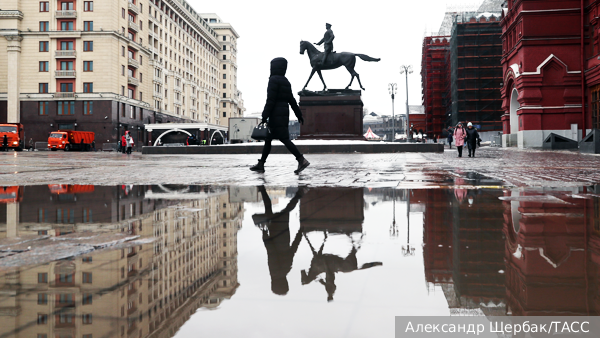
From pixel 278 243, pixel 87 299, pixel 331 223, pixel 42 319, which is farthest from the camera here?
pixel 331 223

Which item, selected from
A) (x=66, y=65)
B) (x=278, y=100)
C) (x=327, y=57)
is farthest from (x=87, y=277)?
(x=66, y=65)

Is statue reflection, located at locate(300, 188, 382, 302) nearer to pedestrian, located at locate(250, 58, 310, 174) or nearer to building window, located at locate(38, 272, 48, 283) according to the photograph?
building window, located at locate(38, 272, 48, 283)

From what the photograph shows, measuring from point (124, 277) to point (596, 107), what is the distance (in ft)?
116

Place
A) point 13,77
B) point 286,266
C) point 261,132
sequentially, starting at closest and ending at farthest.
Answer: point 286,266, point 261,132, point 13,77

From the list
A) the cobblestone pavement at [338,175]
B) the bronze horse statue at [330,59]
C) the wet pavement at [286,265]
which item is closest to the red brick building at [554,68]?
the bronze horse statue at [330,59]

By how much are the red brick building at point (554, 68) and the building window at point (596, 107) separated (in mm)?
668

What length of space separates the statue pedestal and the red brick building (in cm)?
1323

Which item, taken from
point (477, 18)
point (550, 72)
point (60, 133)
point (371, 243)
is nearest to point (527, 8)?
point (550, 72)

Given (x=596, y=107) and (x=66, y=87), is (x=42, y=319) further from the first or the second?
(x=66, y=87)

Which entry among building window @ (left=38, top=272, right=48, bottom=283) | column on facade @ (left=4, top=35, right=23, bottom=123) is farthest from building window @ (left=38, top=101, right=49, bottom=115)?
building window @ (left=38, top=272, right=48, bottom=283)

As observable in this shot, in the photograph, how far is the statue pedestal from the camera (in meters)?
29.6

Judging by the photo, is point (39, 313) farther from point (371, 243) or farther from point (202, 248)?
point (371, 243)

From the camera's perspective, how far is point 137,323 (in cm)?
199

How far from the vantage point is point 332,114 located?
29.9 meters
